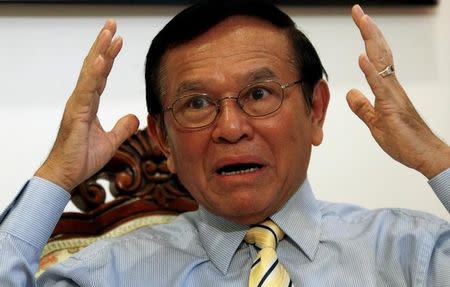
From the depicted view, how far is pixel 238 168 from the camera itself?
1.16 meters

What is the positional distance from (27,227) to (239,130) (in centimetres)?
44

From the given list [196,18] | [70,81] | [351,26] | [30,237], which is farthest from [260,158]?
[351,26]

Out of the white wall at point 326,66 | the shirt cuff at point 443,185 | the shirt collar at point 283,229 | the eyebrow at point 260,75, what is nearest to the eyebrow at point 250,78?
the eyebrow at point 260,75

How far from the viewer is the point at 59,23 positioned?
164 centimetres

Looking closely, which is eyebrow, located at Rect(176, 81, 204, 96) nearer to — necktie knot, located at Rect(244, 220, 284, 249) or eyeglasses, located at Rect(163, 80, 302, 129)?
eyeglasses, located at Rect(163, 80, 302, 129)

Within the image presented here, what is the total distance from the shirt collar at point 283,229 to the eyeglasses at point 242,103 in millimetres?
206

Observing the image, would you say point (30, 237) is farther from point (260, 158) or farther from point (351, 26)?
point (351, 26)

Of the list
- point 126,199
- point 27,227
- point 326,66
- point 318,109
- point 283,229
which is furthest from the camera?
point 326,66

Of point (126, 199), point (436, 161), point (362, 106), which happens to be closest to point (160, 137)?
point (126, 199)

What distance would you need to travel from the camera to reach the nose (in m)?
1.13

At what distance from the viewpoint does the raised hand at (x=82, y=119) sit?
1.17m

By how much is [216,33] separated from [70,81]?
587mm

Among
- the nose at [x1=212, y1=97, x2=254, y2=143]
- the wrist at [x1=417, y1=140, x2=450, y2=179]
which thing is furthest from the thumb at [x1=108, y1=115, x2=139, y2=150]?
the wrist at [x1=417, y1=140, x2=450, y2=179]

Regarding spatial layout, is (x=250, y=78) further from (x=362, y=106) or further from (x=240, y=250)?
(x=240, y=250)
